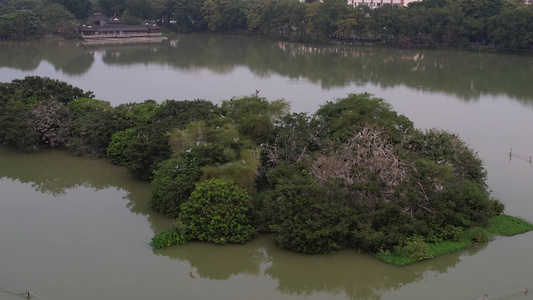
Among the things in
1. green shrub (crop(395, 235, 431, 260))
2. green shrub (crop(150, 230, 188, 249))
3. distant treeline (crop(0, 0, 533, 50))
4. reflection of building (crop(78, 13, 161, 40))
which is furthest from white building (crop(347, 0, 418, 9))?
green shrub (crop(150, 230, 188, 249))

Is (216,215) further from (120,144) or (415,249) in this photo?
(120,144)

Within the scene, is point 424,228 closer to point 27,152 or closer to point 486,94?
point 27,152

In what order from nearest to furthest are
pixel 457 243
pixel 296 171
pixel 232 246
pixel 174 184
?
pixel 457 243 < pixel 232 246 < pixel 174 184 < pixel 296 171

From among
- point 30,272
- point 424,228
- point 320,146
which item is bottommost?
point 30,272

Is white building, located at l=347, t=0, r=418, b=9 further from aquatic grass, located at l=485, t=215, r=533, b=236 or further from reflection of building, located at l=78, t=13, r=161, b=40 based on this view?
aquatic grass, located at l=485, t=215, r=533, b=236

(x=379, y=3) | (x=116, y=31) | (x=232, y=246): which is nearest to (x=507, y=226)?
(x=232, y=246)

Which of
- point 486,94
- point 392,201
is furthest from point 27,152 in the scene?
point 486,94
